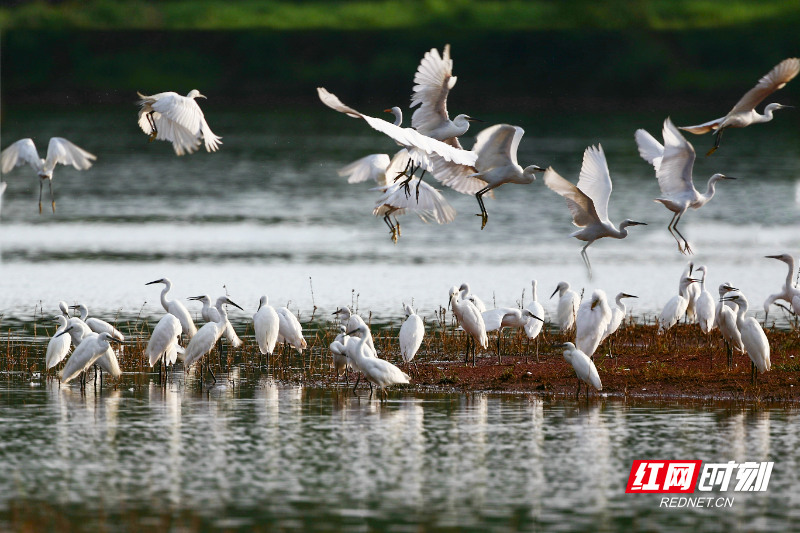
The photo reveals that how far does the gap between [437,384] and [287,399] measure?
188 centimetres

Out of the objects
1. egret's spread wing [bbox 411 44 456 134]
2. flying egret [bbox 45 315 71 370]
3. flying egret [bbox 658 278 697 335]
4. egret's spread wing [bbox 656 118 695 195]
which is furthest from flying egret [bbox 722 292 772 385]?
flying egret [bbox 45 315 71 370]

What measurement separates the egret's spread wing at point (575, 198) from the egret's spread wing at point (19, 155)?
829 centimetres

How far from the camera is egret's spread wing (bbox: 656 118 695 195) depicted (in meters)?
15.4

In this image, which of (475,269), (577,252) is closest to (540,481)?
(475,269)

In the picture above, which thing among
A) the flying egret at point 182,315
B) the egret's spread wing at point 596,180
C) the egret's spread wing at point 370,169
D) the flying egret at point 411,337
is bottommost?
the flying egret at point 411,337

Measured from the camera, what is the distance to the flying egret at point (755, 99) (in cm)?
1371

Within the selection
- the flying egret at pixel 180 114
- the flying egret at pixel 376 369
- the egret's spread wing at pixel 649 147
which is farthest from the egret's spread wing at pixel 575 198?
the flying egret at pixel 180 114

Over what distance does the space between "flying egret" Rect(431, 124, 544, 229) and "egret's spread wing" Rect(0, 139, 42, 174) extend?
6984 millimetres

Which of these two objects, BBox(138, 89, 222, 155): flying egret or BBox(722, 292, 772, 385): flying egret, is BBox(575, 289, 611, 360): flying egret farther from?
BBox(138, 89, 222, 155): flying egret

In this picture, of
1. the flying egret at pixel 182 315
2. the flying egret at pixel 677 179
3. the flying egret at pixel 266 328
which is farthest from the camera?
the flying egret at pixel 182 315

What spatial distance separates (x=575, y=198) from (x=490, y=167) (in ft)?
3.57

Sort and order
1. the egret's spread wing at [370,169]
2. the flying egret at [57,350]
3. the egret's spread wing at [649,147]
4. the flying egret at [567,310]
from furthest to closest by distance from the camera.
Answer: the egret's spread wing at [370,169] → the flying egret at [567,310] → the egret's spread wing at [649,147] → the flying egret at [57,350]

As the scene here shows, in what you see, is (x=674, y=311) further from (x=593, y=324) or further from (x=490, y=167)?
(x=490, y=167)

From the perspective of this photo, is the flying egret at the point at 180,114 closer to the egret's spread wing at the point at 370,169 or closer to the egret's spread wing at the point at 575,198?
the egret's spread wing at the point at 575,198
